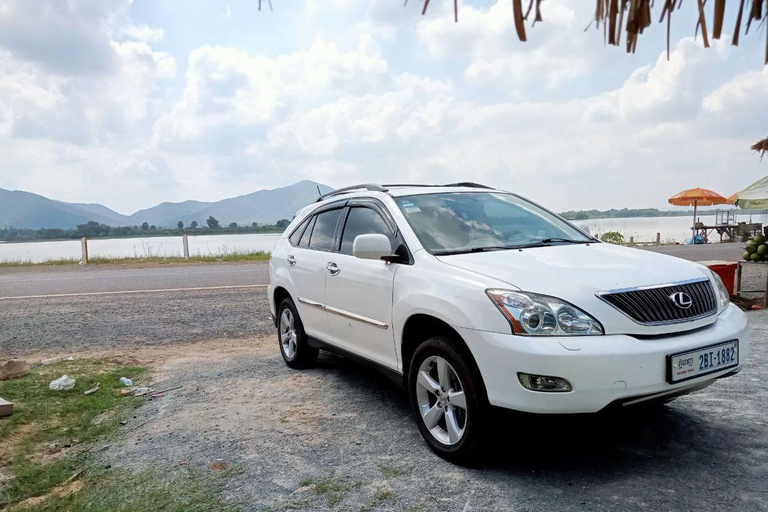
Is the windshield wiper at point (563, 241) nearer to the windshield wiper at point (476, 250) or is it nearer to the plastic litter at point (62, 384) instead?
the windshield wiper at point (476, 250)

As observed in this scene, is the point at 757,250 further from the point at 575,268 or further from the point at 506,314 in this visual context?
the point at 506,314

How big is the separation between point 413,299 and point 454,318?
442mm

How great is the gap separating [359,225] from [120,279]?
12425mm

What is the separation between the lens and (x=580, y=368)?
2.97 metres

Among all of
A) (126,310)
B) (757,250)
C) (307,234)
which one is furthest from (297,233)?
(757,250)

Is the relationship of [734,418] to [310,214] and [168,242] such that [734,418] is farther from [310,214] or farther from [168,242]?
[168,242]

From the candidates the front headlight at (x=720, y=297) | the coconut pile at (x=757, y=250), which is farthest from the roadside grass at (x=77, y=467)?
the coconut pile at (x=757, y=250)

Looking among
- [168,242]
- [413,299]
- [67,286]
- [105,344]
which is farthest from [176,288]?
[168,242]

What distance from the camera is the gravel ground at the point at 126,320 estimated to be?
7953 millimetres

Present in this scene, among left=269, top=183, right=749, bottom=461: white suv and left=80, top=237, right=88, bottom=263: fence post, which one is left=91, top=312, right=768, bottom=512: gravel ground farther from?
left=80, top=237, right=88, bottom=263: fence post

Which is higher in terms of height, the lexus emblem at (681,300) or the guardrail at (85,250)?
the lexus emblem at (681,300)

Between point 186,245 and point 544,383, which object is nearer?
point 544,383

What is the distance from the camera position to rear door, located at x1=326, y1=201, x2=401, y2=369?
13.8 ft

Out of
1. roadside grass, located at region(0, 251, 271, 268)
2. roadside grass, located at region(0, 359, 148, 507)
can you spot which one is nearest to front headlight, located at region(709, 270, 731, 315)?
roadside grass, located at region(0, 359, 148, 507)
